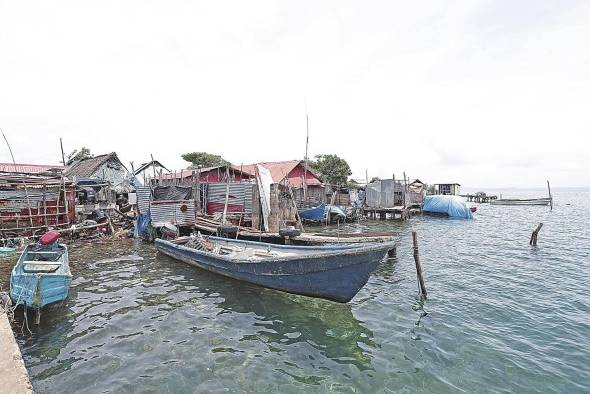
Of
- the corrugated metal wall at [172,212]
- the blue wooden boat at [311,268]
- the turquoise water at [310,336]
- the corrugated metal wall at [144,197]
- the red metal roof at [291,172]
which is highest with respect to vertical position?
the red metal roof at [291,172]

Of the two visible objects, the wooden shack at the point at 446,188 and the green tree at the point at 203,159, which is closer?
the green tree at the point at 203,159

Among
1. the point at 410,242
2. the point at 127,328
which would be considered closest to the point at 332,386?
the point at 127,328

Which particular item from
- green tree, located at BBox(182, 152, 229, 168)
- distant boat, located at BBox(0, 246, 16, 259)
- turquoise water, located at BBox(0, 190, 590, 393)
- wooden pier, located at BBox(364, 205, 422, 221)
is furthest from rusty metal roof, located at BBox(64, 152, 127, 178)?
wooden pier, located at BBox(364, 205, 422, 221)

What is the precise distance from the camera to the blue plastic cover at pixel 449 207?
33.8m

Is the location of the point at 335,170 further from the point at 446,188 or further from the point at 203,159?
the point at 446,188

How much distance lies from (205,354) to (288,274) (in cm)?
291

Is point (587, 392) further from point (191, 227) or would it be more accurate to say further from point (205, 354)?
point (191, 227)

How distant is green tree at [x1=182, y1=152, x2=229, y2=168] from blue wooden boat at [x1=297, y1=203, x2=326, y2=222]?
1968 cm

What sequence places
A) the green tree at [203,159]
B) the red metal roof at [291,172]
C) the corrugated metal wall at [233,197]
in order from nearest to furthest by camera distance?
the corrugated metal wall at [233,197], the red metal roof at [291,172], the green tree at [203,159]

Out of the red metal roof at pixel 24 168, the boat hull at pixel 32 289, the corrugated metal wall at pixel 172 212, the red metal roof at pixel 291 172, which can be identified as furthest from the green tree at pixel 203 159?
the boat hull at pixel 32 289

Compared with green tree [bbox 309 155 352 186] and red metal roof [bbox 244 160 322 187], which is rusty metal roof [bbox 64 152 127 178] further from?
green tree [bbox 309 155 352 186]

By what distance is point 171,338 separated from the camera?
23.3ft

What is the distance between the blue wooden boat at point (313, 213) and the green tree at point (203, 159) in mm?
19685

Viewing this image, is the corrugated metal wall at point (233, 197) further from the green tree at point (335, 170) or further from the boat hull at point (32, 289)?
the green tree at point (335, 170)
